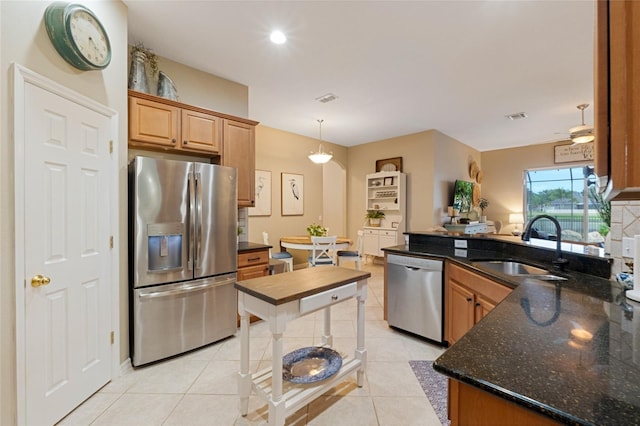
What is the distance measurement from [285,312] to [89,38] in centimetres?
228

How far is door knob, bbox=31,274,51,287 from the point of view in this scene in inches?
61.4

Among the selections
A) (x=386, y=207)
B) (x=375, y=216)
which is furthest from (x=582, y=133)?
(x=375, y=216)

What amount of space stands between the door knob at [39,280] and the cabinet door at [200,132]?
5.38 ft

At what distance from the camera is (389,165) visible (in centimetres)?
618

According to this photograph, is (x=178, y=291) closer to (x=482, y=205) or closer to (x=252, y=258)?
(x=252, y=258)

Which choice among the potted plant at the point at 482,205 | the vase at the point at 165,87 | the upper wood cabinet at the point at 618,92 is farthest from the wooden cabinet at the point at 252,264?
the potted plant at the point at 482,205

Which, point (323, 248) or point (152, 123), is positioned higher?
point (152, 123)

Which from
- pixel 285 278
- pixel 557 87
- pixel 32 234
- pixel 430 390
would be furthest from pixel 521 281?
pixel 557 87

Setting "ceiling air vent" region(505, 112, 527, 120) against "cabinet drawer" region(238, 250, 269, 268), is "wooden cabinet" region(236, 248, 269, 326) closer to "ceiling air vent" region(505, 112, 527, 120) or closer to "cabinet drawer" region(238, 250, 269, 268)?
"cabinet drawer" region(238, 250, 269, 268)

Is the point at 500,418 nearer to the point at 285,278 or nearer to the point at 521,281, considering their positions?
the point at 521,281

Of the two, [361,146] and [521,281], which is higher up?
[361,146]

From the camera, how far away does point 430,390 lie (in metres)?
2.04

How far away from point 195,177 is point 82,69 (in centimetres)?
106

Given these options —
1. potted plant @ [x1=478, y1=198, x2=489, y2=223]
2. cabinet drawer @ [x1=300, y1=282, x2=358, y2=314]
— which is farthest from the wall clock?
potted plant @ [x1=478, y1=198, x2=489, y2=223]
